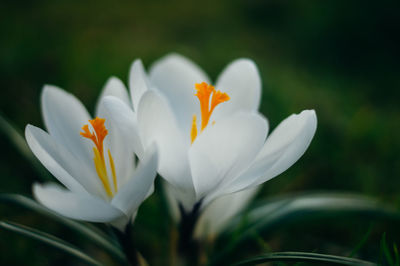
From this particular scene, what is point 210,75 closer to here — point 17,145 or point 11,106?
point 11,106

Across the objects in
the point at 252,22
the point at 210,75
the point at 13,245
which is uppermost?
the point at 252,22

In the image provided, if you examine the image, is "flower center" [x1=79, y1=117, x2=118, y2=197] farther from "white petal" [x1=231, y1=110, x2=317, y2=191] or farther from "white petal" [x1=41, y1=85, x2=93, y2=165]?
"white petal" [x1=231, y1=110, x2=317, y2=191]

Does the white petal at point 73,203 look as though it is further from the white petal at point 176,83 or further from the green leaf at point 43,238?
the white petal at point 176,83

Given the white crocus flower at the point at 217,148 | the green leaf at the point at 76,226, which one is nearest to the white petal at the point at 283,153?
the white crocus flower at the point at 217,148

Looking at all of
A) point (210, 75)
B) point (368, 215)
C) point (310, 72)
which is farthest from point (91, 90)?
point (310, 72)

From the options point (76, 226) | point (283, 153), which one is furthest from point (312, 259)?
point (76, 226)

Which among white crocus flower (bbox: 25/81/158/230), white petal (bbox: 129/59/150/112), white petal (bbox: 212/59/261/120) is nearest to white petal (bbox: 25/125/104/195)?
white crocus flower (bbox: 25/81/158/230)
